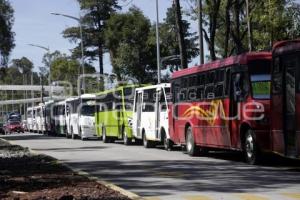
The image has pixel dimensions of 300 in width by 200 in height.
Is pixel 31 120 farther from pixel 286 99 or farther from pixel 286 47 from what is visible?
pixel 286 99

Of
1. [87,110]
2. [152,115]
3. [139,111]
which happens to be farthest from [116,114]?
[87,110]

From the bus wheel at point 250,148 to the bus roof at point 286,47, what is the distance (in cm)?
238

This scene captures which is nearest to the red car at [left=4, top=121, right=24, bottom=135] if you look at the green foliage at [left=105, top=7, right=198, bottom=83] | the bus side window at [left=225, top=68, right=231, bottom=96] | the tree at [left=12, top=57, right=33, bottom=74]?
the green foliage at [left=105, top=7, right=198, bottom=83]

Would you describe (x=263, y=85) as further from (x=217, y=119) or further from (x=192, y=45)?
(x=192, y=45)

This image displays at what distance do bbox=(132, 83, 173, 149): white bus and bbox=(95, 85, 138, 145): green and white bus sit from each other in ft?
5.82

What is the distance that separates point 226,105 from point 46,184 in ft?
23.0

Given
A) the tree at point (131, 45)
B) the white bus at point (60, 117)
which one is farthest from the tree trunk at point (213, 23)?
the tree at point (131, 45)

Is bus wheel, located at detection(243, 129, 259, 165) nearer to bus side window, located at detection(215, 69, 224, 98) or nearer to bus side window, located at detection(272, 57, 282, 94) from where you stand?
bus side window, located at detection(272, 57, 282, 94)

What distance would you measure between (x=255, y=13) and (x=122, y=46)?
66.5ft

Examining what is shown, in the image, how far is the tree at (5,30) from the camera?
52622mm

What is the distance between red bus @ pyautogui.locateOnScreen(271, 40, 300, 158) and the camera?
15.5 meters

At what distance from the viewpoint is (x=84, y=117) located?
42.1m

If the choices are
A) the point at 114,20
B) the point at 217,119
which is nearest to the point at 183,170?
the point at 217,119

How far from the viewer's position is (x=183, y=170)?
17.5m
